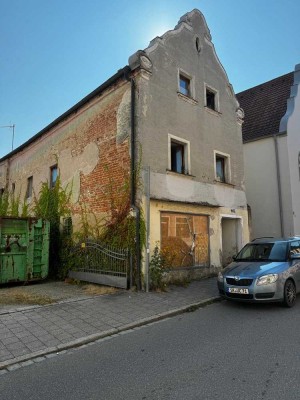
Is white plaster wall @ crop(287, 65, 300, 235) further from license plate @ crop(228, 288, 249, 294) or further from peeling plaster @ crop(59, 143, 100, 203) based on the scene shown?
peeling plaster @ crop(59, 143, 100, 203)

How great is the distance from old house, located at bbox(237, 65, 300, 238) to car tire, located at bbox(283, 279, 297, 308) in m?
9.68

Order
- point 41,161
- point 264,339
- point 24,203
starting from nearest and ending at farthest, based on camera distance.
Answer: point 264,339, point 41,161, point 24,203

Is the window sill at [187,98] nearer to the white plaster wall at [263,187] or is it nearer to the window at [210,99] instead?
the window at [210,99]

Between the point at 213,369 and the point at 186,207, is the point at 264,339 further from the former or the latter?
the point at 186,207

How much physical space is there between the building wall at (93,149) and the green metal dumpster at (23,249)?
2.01m

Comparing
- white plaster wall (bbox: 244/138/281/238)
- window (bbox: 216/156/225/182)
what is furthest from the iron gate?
white plaster wall (bbox: 244/138/281/238)

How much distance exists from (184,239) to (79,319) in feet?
18.2

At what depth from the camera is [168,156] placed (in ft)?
36.2

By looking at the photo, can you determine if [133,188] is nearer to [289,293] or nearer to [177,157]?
[177,157]

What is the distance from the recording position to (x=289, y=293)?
24.3ft

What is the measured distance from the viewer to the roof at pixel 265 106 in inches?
729

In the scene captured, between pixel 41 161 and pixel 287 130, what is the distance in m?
13.3

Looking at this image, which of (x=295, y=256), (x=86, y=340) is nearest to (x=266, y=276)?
(x=295, y=256)

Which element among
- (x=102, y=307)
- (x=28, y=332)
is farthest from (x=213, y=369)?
(x=102, y=307)
